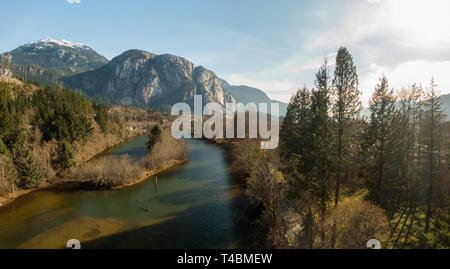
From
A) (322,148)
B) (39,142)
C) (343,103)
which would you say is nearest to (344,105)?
(343,103)

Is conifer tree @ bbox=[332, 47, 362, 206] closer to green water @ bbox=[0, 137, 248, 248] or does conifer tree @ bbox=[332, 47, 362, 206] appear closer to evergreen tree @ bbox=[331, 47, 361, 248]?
evergreen tree @ bbox=[331, 47, 361, 248]

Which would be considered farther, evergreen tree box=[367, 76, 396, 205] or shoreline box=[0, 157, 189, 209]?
shoreline box=[0, 157, 189, 209]

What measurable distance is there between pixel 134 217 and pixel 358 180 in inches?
1031

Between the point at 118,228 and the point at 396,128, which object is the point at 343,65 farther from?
the point at 118,228

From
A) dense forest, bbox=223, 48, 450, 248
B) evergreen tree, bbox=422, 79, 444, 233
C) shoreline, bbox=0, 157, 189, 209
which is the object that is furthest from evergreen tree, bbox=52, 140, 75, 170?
evergreen tree, bbox=422, 79, 444, 233

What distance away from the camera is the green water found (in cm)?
1975

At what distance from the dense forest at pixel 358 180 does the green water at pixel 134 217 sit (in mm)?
4880

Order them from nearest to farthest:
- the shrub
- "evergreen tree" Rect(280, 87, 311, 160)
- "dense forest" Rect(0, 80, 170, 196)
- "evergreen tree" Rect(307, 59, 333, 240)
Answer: the shrub, "evergreen tree" Rect(307, 59, 333, 240), "dense forest" Rect(0, 80, 170, 196), "evergreen tree" Rect(280, 87, 311, 160)

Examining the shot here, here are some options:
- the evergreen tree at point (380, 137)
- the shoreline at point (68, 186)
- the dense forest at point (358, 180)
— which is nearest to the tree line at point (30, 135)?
the shoreline at point (68, 186)

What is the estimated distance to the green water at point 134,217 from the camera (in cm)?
1975

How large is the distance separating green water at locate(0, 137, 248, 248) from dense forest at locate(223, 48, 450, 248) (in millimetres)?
4880

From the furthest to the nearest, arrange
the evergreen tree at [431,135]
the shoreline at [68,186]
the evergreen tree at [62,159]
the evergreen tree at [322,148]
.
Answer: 1. the evergreen tree at [62,159]
2. the shoreline at [68,186]
3. the evergreen tree at [431,135]
4. the evergreen tree at [322,148]

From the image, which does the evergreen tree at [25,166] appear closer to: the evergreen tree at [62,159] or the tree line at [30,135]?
the tree line at [30,135]
